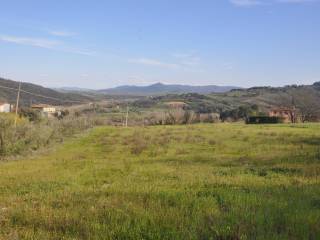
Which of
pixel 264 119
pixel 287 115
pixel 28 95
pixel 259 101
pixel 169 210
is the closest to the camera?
pixel 169 210

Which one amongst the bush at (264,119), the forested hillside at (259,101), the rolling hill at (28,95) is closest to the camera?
the bush at (264,119)

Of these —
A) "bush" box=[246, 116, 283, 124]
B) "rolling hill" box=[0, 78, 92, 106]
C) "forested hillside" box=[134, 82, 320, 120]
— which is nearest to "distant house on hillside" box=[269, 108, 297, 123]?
"bush" box=[246, 116, 283, 124]

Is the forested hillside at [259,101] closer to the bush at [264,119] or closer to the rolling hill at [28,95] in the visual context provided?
the bush at [264,119]

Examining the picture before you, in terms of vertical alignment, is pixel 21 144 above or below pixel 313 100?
below

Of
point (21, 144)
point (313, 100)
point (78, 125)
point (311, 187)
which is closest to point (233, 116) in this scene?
point (313, 100)

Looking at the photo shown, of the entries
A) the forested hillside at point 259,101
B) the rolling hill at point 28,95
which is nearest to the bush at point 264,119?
the forested hillside at point 259,101

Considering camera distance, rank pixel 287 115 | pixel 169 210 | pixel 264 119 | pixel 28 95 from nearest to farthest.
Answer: pixel 169 210 → pixel 264 119 → pixel 287 115 → pixel 28 95

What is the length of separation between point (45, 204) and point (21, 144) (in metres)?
27.8

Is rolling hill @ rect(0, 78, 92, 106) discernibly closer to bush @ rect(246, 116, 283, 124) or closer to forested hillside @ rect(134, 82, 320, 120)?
forested hillside @ rect(134, 82, 320, 120)

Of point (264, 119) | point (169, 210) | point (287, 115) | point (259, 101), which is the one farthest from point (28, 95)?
point (169, 210)

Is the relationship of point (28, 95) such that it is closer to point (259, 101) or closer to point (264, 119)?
point (264, 119)

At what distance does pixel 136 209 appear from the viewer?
9.04 m

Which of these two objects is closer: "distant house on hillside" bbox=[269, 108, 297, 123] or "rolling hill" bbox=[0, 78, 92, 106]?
"distant house on hillside" bbox=[269, 108, 297, 123]

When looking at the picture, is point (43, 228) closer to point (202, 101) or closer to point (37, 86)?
point (37, 86)
